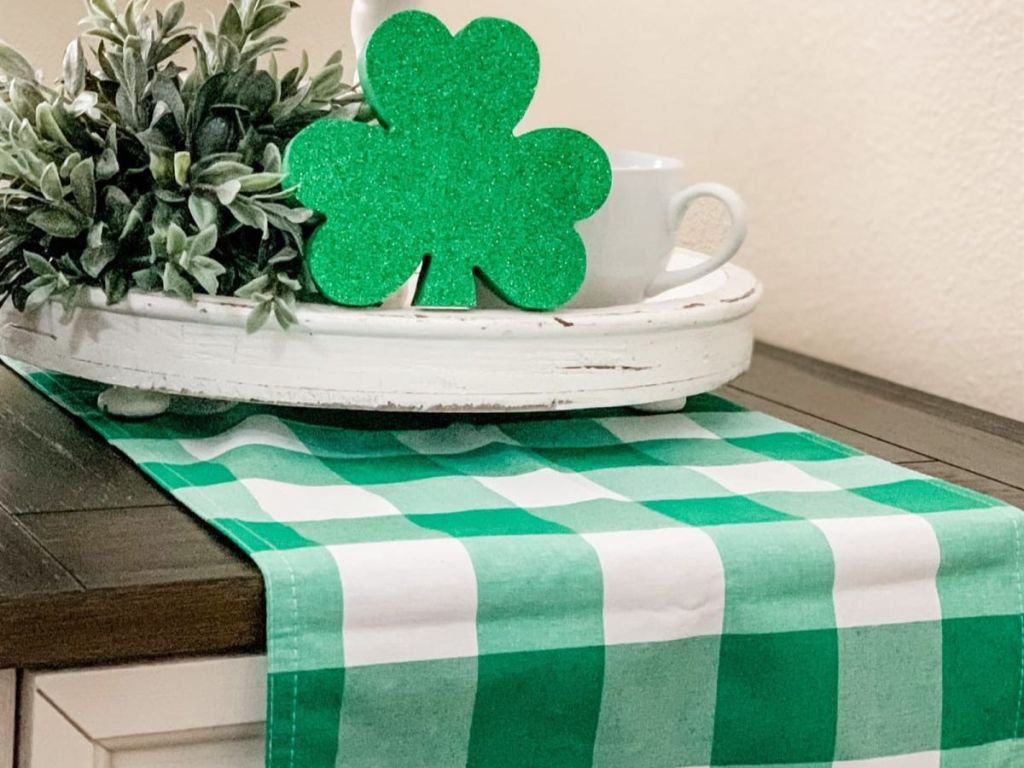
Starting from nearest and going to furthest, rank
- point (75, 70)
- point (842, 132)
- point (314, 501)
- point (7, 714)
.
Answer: point (7, 714), point (314, 501), point (75, 70), point (842, 132)

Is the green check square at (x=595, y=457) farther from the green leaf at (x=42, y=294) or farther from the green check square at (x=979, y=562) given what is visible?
the green leaf at (x=42, y=294)

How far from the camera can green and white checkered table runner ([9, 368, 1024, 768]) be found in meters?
0.59

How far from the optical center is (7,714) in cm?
57

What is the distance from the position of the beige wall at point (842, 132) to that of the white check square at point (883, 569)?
0.38 m

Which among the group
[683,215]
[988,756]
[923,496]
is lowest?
[988,756]

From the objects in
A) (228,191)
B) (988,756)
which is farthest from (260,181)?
(988,756)

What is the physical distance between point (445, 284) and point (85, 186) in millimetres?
183

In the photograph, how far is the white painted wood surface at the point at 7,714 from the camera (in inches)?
22.2

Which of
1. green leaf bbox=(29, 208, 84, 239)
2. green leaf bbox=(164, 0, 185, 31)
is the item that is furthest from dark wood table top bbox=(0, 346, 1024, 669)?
green leaf bbox=(164, 0, 185, 31)

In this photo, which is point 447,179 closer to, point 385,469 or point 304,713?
point 385,469

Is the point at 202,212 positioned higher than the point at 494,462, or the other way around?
the point at 202,212

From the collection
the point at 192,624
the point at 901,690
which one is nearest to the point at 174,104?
the point at 192,624

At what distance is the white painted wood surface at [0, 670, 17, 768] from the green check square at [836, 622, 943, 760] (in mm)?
346

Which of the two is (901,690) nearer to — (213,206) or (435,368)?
(435,368)
